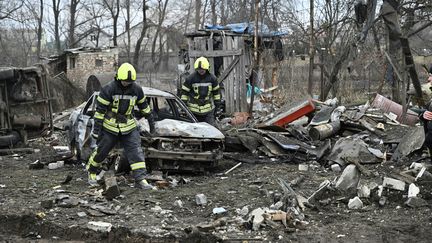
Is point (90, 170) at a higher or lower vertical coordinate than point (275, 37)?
lower

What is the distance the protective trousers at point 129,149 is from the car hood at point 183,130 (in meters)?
0.54

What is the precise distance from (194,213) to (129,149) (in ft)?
5.64

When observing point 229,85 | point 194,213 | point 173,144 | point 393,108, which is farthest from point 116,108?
point 229,85

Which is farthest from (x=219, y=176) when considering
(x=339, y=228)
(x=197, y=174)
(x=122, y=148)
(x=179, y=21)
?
(x=179, y=21)

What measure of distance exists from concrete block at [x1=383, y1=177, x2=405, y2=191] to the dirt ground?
3.1 inches

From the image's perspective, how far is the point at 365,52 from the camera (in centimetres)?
1727

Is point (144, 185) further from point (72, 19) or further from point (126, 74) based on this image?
point (72, 19)

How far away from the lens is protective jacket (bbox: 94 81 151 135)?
758cm

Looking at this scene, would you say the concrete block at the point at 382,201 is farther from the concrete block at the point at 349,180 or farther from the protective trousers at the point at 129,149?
the protective trousers at the point at 129,149

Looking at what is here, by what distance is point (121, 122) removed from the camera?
7641 mm

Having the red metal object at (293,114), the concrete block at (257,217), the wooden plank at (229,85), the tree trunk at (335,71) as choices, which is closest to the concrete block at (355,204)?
the concrete block at (257,217)

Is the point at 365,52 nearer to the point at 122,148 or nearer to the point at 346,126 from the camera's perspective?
the point at 346,126

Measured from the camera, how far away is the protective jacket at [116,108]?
298 inches

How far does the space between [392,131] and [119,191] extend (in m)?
6.49
